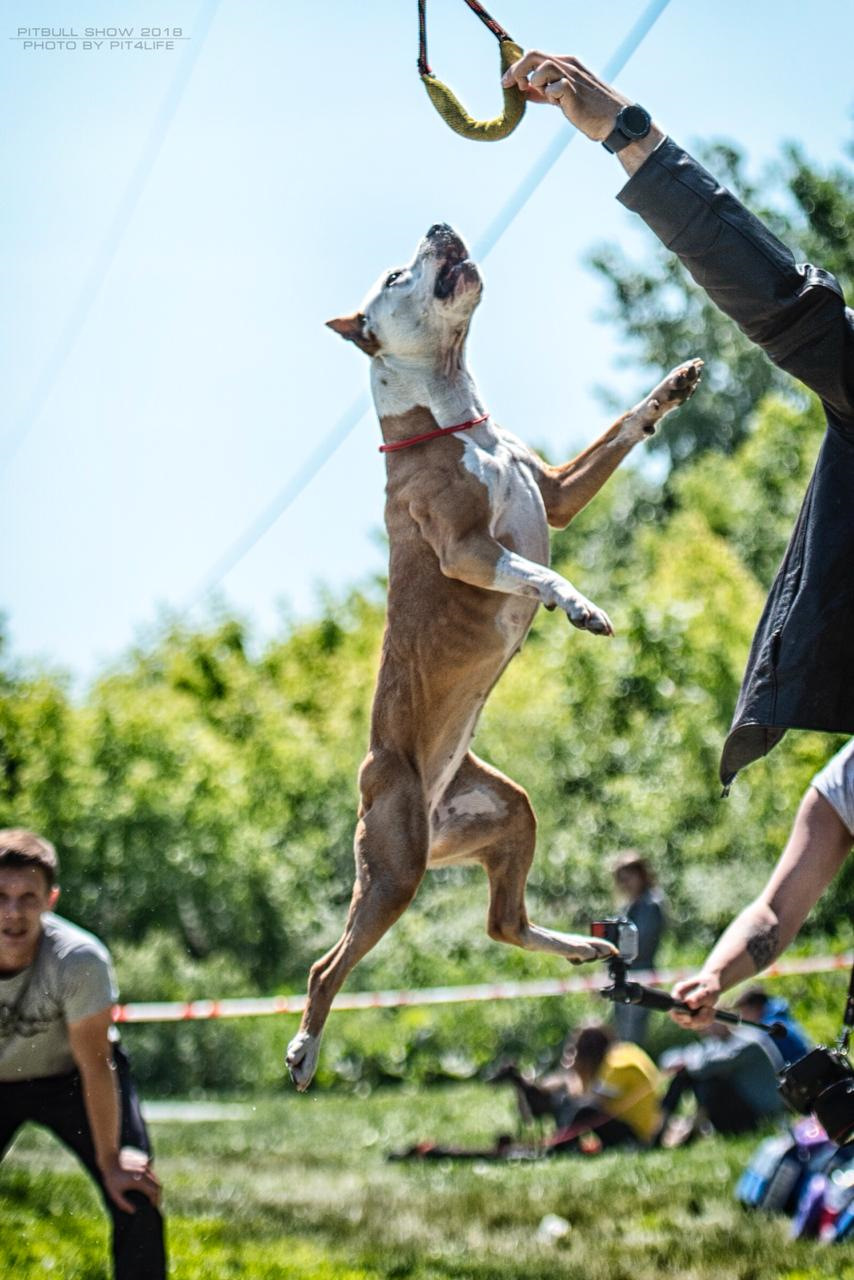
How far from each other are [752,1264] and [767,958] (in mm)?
2381

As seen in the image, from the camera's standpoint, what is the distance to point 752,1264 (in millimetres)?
5516

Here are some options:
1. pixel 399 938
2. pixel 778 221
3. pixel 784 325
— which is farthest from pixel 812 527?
pixel 778 221

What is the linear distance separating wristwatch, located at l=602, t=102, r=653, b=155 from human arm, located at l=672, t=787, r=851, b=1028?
4.74 ft

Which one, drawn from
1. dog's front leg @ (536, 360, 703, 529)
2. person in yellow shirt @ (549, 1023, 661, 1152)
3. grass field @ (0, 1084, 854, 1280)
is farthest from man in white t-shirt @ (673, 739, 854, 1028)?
person in yellow shirt @ (549, 1023, 661, 1152)

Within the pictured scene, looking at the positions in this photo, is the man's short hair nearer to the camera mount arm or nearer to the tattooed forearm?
the camera mount arm

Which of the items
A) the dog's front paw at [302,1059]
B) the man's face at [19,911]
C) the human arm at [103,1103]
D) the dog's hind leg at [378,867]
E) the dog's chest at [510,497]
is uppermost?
the dog's chest at [510,497]

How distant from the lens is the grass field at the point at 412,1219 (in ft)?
18.5

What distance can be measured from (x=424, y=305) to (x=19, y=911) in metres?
1.97

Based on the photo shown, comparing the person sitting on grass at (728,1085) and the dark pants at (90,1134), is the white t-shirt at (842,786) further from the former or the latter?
the person sitting on grass at (728,1085)

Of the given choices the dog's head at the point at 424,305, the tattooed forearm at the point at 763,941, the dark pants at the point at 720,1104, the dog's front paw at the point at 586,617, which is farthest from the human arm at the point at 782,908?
the dark pants at the point at 720,1104

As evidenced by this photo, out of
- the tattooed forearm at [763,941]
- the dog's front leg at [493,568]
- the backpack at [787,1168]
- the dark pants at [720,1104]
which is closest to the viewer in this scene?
the dog's front leg at [493,568]

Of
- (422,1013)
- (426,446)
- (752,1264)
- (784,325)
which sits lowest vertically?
(422,1013)

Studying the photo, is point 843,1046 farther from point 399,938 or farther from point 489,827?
point 399,938

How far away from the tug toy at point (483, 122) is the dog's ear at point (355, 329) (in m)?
0.51
